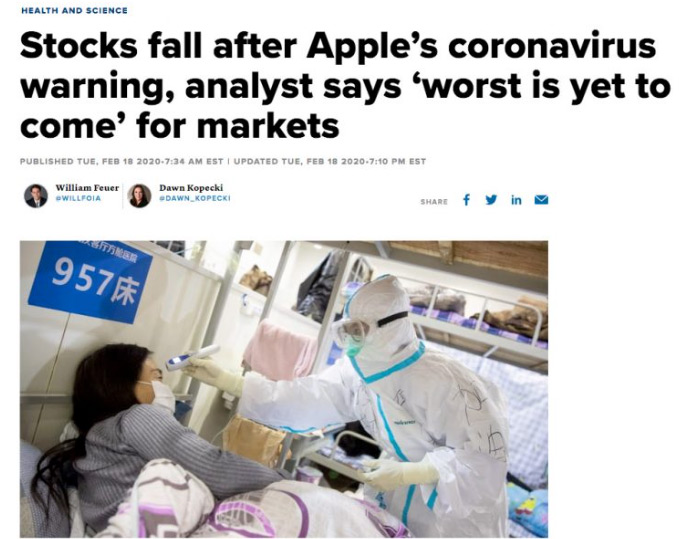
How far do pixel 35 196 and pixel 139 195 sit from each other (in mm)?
253

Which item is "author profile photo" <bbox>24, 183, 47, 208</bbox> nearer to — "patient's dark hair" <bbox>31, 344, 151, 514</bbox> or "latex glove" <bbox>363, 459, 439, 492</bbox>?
"patient's dark hair" <bbox>31, 344, 151, 514</bbox>

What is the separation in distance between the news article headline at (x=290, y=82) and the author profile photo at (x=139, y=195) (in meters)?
0.14

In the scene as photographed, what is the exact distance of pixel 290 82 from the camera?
947 mm

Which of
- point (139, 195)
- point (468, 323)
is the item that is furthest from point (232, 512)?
point (468, 323)

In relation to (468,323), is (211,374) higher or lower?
lower

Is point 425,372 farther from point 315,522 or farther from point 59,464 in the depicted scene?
point 59,464

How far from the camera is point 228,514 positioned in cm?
81

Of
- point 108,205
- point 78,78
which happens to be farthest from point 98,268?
point 78,78

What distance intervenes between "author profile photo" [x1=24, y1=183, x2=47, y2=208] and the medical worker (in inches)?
25.1

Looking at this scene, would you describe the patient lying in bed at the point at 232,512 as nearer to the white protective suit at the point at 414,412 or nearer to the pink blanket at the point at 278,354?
the white protective suit at the point at 414,412

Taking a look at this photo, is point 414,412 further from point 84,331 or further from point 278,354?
point 84,331

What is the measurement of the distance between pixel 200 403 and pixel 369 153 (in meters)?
1.45

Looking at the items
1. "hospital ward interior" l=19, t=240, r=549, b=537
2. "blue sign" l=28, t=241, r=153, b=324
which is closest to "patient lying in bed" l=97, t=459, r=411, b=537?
"hospital ward interior" l=19, t=240, r=549, b=537

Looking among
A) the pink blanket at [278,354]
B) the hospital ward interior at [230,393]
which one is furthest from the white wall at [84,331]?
the pink blanket at [278,354]
